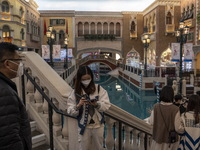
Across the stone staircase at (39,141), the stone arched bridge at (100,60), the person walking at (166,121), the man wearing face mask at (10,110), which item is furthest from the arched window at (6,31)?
the man wearing face mask at (10,110)

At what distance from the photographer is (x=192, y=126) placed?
281cm

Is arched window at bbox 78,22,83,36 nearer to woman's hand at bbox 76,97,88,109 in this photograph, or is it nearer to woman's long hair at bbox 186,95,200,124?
woman's long hair at bbox 186,95,200,124

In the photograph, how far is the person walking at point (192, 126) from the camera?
280 centimetres

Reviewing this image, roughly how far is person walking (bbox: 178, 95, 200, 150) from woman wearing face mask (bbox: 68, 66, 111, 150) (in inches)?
45.0

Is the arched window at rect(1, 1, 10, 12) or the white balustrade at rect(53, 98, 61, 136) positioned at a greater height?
the arched window at rect(1, 1, 10, 12)

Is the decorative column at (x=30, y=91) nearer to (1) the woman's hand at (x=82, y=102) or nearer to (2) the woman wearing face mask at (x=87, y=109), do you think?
(2) the woman wearing face mask at (x=87, y=109)

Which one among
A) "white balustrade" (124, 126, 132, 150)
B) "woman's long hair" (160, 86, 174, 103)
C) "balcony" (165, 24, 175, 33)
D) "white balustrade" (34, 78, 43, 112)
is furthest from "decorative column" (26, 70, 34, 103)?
"balcony" (165, 24, 175, 33)

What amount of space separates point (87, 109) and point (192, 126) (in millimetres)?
1414

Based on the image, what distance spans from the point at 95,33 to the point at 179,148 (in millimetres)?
31363

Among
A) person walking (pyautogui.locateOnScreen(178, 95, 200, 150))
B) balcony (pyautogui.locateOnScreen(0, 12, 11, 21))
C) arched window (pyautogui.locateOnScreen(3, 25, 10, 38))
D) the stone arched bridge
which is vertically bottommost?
person walking (pyautogui.locateOnScreen(178, 95, 200, 150))

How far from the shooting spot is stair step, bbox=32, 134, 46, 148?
9.23 feet

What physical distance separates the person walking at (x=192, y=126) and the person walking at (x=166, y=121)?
0.10m

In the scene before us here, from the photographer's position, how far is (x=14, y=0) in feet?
77.3

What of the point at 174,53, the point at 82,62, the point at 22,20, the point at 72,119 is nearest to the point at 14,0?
the point at 22,20
